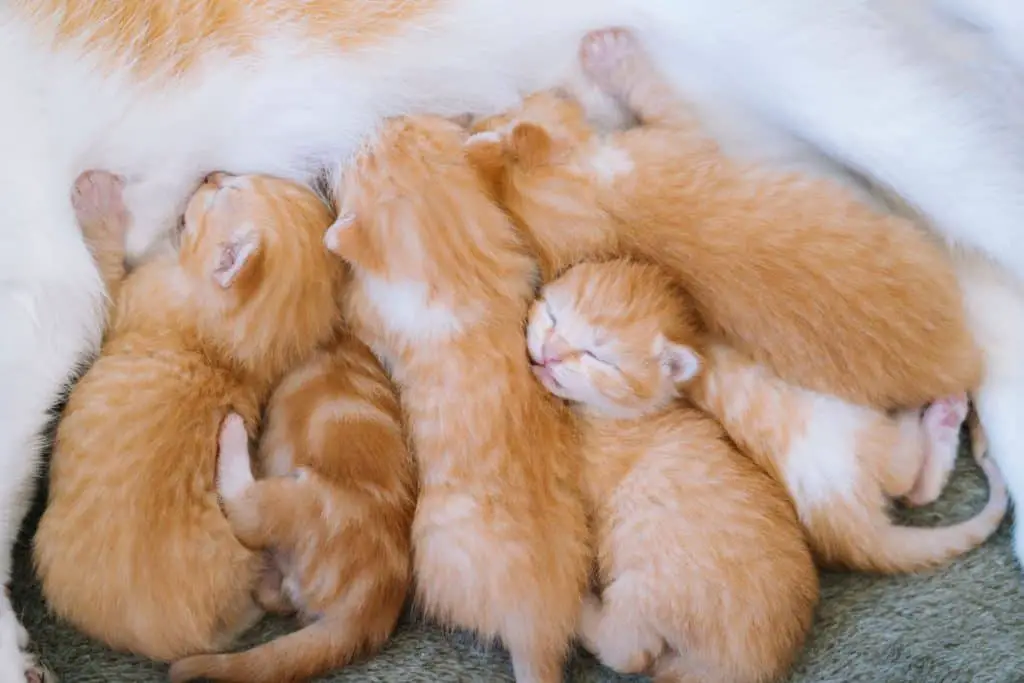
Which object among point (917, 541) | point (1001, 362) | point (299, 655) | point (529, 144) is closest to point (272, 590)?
point (299, 655)

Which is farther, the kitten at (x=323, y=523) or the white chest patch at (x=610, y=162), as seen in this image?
the white chest patch at (x=610, y=162)

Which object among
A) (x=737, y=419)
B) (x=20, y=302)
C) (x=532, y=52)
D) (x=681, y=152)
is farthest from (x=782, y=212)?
(x=20, y=302)

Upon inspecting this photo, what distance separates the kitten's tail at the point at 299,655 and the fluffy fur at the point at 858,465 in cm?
51

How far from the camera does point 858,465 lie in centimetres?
121

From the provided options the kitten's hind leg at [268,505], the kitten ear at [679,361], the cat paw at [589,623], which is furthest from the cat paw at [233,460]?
the kitten ear at [679,361]

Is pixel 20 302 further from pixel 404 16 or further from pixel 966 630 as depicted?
pixel 966 630

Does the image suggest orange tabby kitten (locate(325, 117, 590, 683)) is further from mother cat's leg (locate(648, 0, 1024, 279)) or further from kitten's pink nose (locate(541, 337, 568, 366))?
mother cat's leg (locate(648, 0, 1024, 279))

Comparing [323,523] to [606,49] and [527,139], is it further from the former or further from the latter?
[606,49]

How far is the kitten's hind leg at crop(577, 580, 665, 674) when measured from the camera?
116cm

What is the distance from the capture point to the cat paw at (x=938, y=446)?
126 centimetres

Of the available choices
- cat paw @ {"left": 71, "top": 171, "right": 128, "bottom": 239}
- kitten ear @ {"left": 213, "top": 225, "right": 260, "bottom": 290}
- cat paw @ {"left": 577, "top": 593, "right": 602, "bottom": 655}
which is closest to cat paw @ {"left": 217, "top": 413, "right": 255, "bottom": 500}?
kitten ear @ {"left": 213, "top": 225, "right": 260, "bottom": 290}

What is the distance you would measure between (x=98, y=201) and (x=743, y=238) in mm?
805

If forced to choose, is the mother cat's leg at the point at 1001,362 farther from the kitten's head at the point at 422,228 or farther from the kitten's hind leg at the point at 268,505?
the kitten's hind leg at the point at 268,505

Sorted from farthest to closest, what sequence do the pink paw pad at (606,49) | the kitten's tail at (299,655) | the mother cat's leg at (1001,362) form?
the pink paw pad at (606,49) < the mother cat's leg at (1001,362) < the kitten's tail at (299,655)
